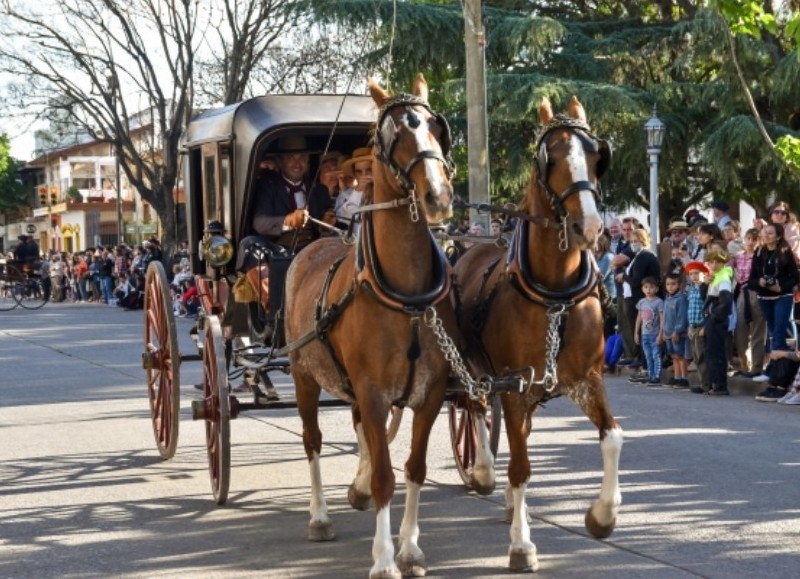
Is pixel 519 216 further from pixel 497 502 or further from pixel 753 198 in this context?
pixel 753 198

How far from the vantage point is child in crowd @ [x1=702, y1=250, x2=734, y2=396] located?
14844 millimetres

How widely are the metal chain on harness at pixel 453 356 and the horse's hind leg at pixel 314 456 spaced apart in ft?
4.29

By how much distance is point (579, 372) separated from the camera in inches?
268

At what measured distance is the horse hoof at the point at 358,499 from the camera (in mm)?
7895

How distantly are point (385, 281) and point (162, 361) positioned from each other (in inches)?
170

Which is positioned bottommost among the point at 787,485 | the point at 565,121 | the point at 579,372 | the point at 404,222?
the point at 787,485

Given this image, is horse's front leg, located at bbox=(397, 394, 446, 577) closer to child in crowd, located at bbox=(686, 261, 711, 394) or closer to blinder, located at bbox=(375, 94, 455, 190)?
blinder, located at bbox=(375, 94, 455, 190)

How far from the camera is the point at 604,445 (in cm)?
680

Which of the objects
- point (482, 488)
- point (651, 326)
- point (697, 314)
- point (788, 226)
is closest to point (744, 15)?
point (788, 226)

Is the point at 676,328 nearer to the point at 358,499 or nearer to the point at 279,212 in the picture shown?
the point at 279,212

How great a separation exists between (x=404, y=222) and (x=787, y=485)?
3703 millimetres

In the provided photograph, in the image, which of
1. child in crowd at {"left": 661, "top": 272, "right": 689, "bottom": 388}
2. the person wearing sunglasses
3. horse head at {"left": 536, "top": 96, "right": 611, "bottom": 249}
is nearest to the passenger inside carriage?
horse head at {"left": 536, "top": 96, "right": 611, "bottom": 249}

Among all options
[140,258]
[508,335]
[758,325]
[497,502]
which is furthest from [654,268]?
[140,258]

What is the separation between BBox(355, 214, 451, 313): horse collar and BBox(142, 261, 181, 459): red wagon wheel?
3.49 meters
